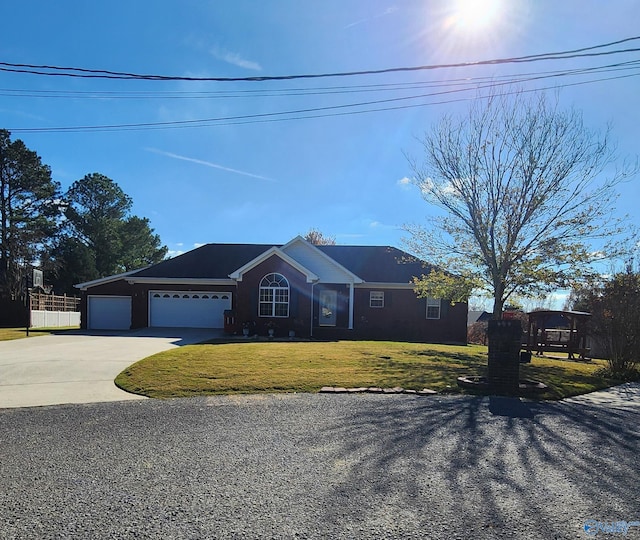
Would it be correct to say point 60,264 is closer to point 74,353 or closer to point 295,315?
point 295,315

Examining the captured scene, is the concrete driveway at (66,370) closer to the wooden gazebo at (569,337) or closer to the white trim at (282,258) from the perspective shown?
the white trim at (282,258)

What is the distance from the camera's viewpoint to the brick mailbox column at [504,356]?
815 cm

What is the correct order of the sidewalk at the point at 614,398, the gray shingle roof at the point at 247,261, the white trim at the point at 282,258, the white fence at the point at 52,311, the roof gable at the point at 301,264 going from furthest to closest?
the white fence at the point at 52,311
the gray shingle roof at the point at 247,261
the roof gable at the point at 301,264
the white trim at the point at 282,258
the sidewalk at the point at 614,398

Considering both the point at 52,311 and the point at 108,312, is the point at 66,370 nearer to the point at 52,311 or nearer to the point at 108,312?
the point at 108,312

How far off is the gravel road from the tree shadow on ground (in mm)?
16

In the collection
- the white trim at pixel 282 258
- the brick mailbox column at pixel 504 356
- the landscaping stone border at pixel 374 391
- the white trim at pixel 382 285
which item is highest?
the white trim at pixel 282 258

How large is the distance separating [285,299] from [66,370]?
1248 cm

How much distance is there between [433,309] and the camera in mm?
23875

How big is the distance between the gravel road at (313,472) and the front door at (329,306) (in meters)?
16.5

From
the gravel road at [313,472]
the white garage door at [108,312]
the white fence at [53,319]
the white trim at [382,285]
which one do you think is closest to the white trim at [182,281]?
the white garage door at [108,312]

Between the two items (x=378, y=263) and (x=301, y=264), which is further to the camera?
(x=378, y=263)

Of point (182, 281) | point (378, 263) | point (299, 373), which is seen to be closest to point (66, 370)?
point (299, 373)

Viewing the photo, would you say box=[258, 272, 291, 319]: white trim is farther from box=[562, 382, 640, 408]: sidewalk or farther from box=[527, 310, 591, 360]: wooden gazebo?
box=[562, 382, 640, 408]: sidewalk

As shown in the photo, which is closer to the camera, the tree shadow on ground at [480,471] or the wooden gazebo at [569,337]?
the tree shadow on ground at [480,471]
